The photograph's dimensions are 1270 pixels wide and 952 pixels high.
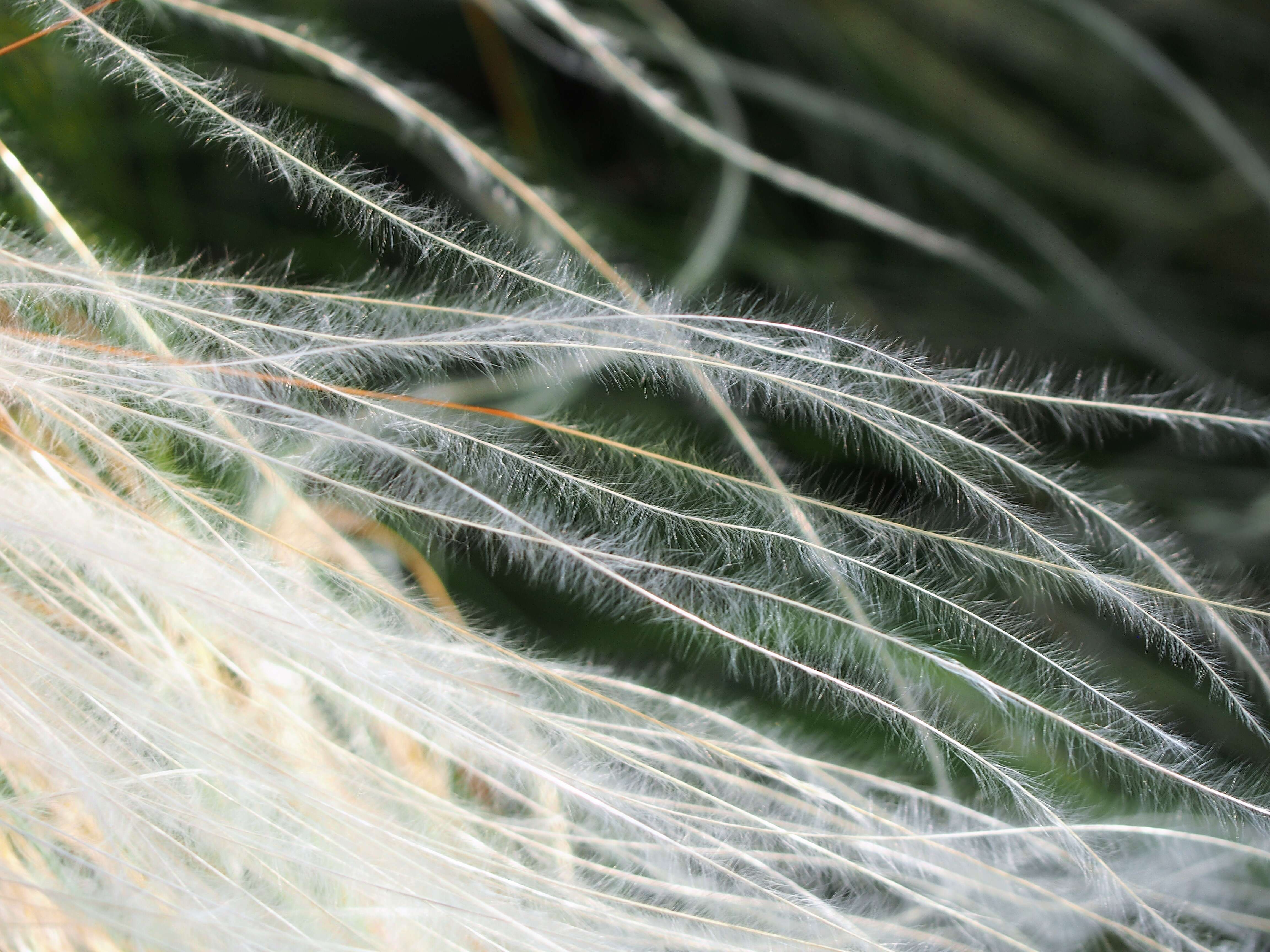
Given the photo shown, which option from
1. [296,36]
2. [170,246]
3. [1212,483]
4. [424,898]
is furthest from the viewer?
[1212,483]

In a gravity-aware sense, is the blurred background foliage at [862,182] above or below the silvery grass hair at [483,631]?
above

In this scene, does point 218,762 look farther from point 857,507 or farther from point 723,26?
point 723,26

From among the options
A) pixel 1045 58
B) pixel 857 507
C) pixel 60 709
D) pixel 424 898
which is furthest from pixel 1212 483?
pixel 60 709

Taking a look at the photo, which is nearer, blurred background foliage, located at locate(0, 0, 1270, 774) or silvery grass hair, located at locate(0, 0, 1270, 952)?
silvery grass hair, located at locate(0, 0, 1270, 952)

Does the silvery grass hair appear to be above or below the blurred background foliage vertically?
below
